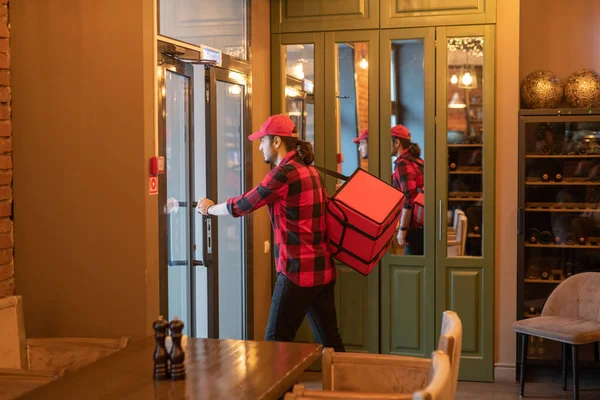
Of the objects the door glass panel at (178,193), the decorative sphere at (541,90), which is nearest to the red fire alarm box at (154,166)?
the door glass panel at (178,193)

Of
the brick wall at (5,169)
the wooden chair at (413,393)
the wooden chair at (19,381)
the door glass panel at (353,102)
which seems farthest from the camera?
the door glass panel at (353,102)

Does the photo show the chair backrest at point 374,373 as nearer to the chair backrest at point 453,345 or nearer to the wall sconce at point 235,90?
the chair backrest at point 453,345

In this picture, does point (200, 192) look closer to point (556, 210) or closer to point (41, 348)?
point (41, 348)

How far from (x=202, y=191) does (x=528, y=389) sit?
2.71m

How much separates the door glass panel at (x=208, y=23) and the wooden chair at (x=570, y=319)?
2.72 m

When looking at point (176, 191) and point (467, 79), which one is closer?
point (176, 191)

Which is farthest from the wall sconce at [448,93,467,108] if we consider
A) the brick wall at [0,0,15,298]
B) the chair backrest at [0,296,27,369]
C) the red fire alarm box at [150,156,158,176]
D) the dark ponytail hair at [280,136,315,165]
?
the chair backrest at [0,296,27,369]

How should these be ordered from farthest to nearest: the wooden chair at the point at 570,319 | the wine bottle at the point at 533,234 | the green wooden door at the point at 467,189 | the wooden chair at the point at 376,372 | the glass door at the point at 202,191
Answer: the wine bottle at the point at 533,234
the green wooden door at the point at 467,189
the wooden chair at the point at 570,319
the glass door at the point at 202,191
the wooden chair at the point at 376,372

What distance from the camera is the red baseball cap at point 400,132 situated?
6.13 metres

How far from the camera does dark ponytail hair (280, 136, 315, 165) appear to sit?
15.6 feet

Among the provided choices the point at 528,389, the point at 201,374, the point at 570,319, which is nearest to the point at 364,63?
the point at 570,319

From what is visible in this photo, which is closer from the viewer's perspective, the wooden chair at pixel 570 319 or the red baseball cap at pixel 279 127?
the red baseball cap at pixel 279 127

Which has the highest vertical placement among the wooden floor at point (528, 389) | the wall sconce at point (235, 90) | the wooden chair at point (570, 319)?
the wall sconce at point (235, 90)

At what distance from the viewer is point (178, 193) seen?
4.94 metres
